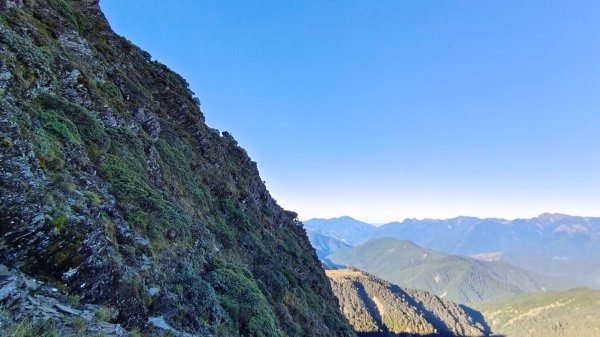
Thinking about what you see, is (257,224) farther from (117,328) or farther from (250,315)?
(117,328)

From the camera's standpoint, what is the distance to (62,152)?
1154 cm

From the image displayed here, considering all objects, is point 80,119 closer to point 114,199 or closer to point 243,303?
point 114,199

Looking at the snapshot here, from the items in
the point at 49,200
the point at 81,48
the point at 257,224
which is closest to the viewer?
the point at 49,200

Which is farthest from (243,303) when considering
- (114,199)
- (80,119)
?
(80,119)

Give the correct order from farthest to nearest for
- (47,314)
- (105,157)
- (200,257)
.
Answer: (200,257) → (105,157) → (47,314)

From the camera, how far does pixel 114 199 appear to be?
1291cm

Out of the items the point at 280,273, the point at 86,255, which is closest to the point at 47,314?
the point at 86,255

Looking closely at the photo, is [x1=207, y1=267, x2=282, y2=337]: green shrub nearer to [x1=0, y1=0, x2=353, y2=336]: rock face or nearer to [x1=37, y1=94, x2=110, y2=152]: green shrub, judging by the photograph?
[x1=0, y1=0, x2=353, y2=336]: rock face

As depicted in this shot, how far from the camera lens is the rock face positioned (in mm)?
8250

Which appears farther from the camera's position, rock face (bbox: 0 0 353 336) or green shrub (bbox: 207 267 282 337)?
green shrub (bbox: 207 267 282 337)

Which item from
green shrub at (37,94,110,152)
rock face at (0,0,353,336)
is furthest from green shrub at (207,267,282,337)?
green shrub at (37,94,110,152)

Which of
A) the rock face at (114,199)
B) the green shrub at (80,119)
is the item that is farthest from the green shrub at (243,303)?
the green shrub at (80,119)

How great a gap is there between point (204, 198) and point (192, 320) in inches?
566

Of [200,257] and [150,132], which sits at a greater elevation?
[150,132]
